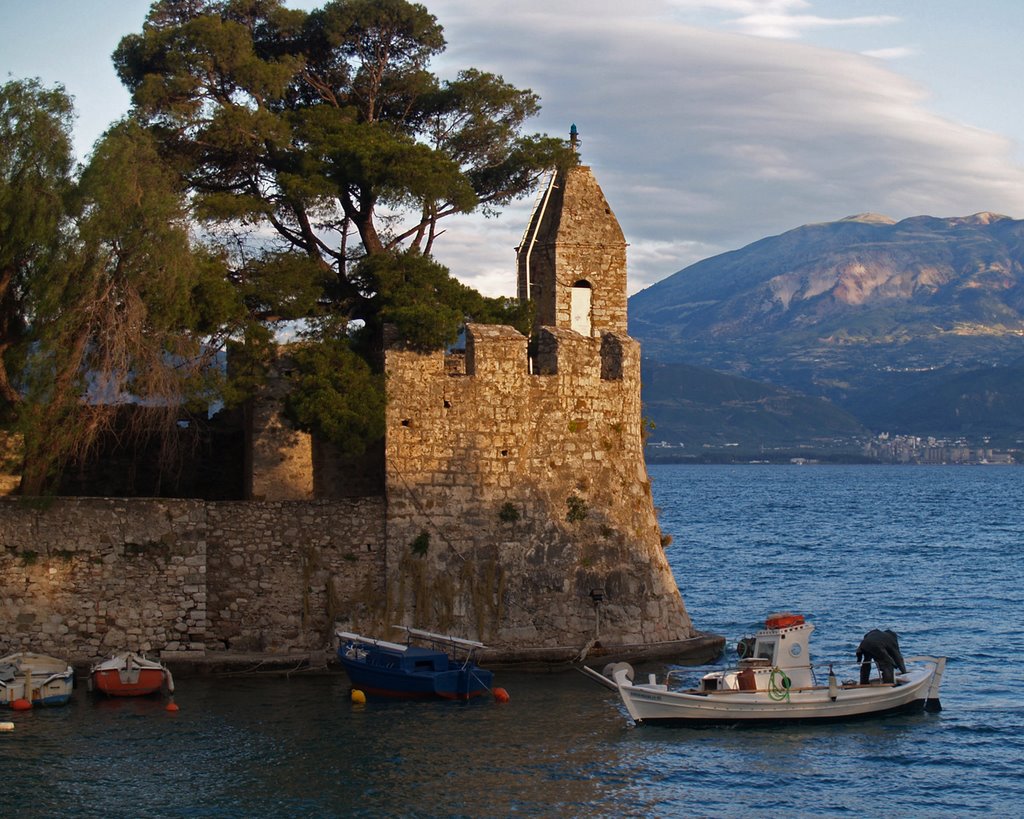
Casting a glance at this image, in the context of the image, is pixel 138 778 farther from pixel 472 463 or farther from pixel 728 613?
pixel 728 613

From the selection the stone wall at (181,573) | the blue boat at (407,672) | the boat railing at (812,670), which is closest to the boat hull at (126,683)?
the stone wall at (181,573)

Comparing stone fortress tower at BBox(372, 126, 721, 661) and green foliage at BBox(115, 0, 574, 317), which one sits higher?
green foliage at BBox(115, 0, 574, 317)

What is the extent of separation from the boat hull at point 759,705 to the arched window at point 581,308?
9.46 metres

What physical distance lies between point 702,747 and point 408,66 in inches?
697

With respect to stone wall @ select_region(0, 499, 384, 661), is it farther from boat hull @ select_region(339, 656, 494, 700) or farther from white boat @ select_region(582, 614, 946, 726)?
white boat @ select_region(582, 614, 946, 726)

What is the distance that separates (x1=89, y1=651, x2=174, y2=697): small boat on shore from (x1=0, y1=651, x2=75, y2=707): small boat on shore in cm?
52

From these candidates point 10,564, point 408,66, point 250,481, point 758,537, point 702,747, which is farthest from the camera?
point 758,537

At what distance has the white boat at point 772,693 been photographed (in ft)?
90.2

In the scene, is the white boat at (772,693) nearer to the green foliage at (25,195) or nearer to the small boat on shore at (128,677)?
the small boat on shore at (128,677)

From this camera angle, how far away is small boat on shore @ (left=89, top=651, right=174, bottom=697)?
90.3ft

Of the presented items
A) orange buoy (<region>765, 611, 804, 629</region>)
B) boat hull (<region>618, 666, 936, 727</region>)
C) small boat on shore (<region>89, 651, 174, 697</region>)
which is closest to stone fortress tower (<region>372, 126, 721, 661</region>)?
orange buoy (<region>765, 611, 804, 629</region>)

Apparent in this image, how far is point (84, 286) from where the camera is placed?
94.9 ft

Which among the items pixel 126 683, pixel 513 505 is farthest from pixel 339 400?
pixel 126 683

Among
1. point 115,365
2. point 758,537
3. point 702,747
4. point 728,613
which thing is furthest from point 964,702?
point 758,537
